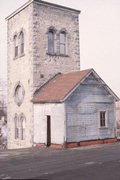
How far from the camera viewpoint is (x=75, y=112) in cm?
1931

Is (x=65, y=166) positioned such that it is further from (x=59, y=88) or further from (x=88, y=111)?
(x=59, y=88)

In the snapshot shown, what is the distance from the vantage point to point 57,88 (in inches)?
809

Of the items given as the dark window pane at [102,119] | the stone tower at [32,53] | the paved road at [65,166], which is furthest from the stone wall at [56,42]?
the paved road at [65,166]

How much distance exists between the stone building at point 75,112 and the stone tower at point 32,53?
4.77ft

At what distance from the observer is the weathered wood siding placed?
19.1 meters

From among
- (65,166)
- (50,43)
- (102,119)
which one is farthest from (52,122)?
(50,43)

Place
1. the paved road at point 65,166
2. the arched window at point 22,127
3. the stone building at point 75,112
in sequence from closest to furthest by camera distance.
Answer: the paved road at point 65,166 < the stone building at point 75,112 < the arched window at point 22,127

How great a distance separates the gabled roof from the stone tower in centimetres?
A: 79

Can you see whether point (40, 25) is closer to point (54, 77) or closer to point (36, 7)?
point (36, 7)

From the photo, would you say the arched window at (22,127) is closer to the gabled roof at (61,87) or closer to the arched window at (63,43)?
the gabled roof at (61,87)

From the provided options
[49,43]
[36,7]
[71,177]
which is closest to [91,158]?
[71,177]

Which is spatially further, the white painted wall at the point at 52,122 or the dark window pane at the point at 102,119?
the dark window pane at the point at 102,119

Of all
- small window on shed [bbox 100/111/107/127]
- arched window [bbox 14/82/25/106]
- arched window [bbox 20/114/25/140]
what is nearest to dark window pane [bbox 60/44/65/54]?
arched window [bbox 14/82/25/106]

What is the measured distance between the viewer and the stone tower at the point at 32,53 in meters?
22.5
